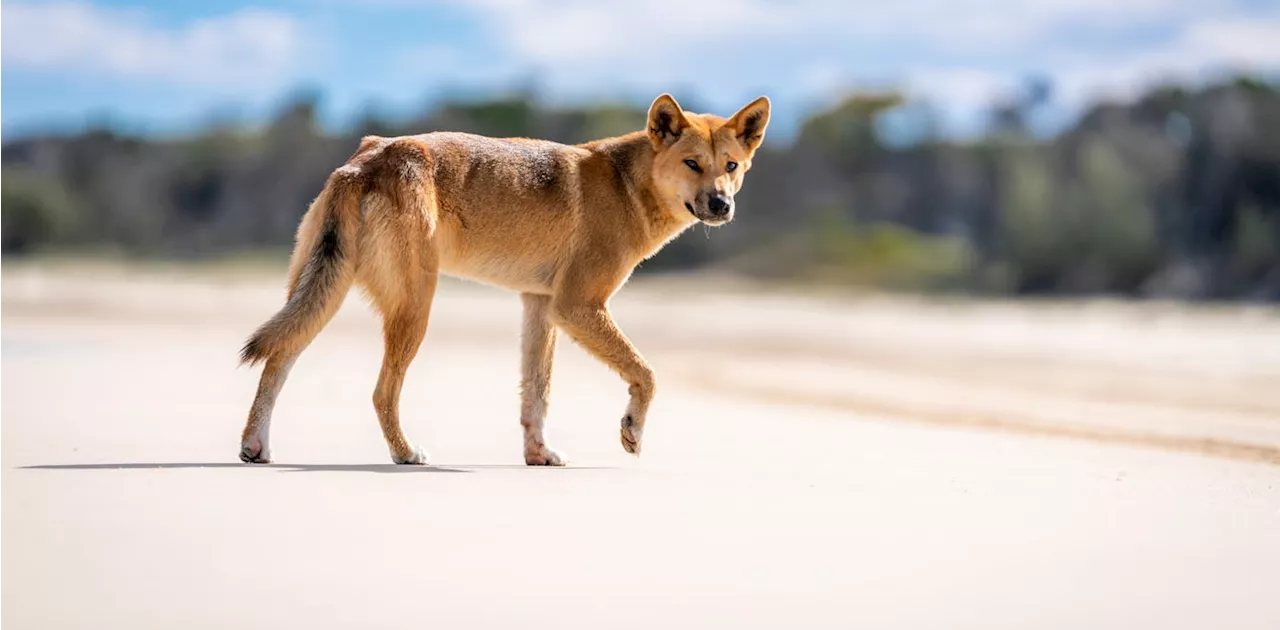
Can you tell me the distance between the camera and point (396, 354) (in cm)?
712

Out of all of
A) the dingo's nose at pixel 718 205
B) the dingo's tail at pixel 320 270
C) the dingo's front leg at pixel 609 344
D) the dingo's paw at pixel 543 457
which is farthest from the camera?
the dingo's nose at pixel 718 205

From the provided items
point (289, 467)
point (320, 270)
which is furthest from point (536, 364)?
point (289, 467)

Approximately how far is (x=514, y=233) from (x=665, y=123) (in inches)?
50.1

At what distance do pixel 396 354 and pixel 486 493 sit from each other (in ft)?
4.62

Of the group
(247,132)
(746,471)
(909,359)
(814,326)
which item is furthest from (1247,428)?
(247,132)

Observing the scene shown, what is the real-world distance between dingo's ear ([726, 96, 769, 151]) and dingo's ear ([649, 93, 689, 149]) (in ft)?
1.10

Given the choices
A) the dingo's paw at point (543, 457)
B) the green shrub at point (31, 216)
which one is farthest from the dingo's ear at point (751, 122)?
the green shrub at point (31, 216)

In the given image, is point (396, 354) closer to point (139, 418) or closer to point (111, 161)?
point (139, 418)

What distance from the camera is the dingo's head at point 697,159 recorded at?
8.01 metres

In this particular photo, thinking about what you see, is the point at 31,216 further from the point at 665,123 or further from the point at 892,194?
the point at 665,123

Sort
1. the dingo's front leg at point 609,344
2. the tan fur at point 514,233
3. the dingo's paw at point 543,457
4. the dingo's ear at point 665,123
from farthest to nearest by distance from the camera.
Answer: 1. the dingo's ear at point 665,123
2. the dingo's paw at point 543,457
3. the dingo's front leg at point 609,344
4. the tan fur at point 514,233

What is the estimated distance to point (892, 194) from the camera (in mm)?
41406

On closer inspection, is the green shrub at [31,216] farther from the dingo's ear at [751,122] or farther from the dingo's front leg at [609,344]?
the dingo's front leg at [609,344]

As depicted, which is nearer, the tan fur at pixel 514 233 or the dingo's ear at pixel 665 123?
the tan fur at pixel 514 233
